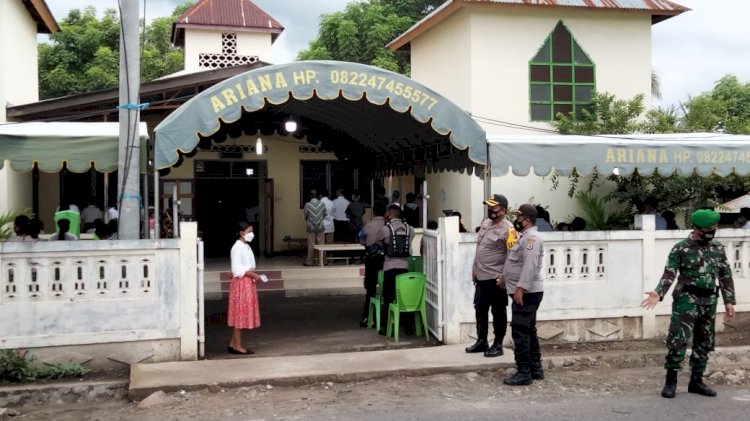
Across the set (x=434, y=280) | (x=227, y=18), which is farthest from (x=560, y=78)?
(x=227, y=18)

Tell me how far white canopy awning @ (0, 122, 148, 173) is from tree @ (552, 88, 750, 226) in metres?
9.46

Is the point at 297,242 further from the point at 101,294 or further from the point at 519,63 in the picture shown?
the point at 101,294

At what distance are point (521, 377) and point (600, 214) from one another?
8.29 metres

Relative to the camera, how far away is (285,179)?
16.9 m

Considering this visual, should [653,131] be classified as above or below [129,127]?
above

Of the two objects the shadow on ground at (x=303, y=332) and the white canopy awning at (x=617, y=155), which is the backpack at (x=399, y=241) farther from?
the white canopy awning at (x=617, y=155)

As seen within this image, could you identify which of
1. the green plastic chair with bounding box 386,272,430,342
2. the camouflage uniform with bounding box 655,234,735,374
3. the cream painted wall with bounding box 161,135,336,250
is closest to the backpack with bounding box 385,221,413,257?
the green plastic chair with bounding box 386,272,430,342

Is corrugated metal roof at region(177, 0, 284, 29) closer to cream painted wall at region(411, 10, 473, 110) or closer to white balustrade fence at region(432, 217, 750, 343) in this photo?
cream painted wall at region(411, 10, 473, 110)

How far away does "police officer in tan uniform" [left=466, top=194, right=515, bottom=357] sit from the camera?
7059 mm

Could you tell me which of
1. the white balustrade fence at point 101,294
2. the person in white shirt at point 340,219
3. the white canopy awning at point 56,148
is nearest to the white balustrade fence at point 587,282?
the white balustrade fence at point 101,294

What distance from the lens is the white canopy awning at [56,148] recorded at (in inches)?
286

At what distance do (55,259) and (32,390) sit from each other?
1309 mm

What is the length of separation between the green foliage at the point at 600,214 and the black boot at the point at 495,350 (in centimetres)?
734

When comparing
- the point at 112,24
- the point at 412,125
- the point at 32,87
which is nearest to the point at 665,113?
the point at 412,125
